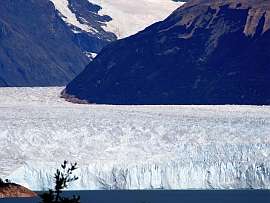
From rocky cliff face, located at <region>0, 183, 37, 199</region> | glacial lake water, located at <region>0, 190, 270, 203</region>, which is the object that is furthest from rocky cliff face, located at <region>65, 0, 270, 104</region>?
rocky cliff face, located at <region>0, 183, 37, 199</region>

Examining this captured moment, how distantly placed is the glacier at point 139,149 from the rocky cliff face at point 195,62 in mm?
58685

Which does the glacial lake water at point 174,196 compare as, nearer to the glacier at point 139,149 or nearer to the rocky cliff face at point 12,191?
the glacier at point 139,149

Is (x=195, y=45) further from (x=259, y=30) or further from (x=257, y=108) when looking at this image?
(x=257, y=108)

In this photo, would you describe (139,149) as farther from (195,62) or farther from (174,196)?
(195,62)

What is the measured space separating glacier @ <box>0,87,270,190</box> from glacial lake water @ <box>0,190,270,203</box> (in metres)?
0.95

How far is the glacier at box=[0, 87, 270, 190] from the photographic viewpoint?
3211 inches

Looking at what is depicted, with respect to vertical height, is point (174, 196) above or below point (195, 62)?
below

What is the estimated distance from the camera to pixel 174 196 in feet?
253

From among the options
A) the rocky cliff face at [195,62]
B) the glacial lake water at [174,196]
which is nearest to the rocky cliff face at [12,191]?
the glacial lake water at [174,196]

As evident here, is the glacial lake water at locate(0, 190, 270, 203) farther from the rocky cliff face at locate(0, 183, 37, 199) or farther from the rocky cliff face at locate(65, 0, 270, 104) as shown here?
the rocky cliff face at locate(65, 0, 270, 104)

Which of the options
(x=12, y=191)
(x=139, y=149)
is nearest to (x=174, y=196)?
(x=139, y=149)

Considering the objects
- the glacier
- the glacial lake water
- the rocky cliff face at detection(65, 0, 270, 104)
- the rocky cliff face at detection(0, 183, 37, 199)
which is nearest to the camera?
the glacial lake water

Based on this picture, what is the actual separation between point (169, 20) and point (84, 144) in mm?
91046

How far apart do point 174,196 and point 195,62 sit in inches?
3472
